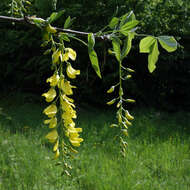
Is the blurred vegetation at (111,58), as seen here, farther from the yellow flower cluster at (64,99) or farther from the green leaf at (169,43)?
the green leaf at (169,43)

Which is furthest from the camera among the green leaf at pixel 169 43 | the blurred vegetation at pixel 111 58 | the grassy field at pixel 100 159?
the blurred vegetation at pixel 111 58

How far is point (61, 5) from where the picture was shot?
388cm

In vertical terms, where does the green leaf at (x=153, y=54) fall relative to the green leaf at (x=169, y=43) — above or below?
below

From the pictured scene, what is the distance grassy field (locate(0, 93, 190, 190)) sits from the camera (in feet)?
6.10

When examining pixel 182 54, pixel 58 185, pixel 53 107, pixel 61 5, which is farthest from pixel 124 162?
pixel 61 5

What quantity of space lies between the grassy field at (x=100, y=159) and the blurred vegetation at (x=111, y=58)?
3.04 feet

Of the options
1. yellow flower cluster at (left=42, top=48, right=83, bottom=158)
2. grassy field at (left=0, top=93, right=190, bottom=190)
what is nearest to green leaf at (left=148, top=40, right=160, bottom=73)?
yellow flower cluster at (left=42, top=48, right=83, bottom=158)

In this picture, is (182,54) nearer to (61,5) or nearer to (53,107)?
(61,5)

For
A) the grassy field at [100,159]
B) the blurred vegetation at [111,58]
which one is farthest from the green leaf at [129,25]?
the blurred vegetation at [111,58]

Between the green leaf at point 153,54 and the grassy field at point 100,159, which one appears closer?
the green leaf at point 153,54

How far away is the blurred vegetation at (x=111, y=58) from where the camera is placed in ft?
12.2

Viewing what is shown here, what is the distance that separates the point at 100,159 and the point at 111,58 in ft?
6.74

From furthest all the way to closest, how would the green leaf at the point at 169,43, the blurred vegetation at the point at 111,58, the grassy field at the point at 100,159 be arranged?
the blurred vegetation at the point at 111,58 → the grassy field at the point at 100,159 → the green leaf at the point at 169,43

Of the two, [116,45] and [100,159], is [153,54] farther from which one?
[100,159]
